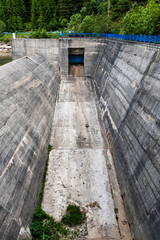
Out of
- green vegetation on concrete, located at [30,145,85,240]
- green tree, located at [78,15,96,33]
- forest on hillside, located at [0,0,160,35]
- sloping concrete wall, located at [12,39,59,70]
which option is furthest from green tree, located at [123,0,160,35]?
green vegetation on concrete, located at [30,145,85,240]

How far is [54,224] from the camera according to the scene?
10828 mm

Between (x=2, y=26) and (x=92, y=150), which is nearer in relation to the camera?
(x=92, y=150)

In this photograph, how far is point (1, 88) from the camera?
1470 centimetres

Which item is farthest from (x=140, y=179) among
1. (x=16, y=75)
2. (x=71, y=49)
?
(x=71, y=49)

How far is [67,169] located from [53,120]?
27.2ft

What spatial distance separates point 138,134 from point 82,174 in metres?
5.91

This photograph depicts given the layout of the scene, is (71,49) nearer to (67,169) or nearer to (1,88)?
(1,88)

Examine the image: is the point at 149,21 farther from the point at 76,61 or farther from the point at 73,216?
the point at 73,216

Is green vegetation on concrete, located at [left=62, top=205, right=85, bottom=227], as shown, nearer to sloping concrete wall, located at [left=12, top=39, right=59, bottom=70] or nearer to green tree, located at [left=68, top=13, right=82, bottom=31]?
sloping concrete wall, located at [left=12, top=39, right=59, bottom=70]

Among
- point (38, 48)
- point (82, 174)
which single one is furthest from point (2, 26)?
point (82, 174)

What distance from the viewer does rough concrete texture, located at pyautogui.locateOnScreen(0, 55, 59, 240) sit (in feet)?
30.3

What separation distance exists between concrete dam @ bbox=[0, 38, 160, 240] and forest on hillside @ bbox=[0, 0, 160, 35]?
9.87 metres

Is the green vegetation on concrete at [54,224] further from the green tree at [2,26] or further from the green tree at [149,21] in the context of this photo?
the green tree at [2,26]

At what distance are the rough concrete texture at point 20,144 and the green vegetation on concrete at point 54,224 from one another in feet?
1.67
